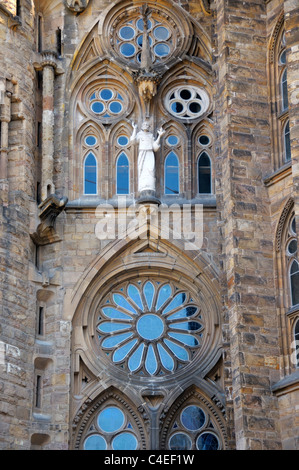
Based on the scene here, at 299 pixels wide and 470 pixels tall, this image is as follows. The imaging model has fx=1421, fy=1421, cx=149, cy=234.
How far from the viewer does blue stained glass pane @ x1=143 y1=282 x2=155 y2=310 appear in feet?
87.1

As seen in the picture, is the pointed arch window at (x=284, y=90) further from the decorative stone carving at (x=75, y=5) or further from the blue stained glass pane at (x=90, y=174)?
the decorative stone carving at (x=75, y=5)

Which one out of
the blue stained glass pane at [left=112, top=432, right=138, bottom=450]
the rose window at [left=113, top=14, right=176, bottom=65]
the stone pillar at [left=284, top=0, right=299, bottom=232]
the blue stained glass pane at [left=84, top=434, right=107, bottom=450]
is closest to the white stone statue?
→ the rose window at [left=113, top=14, right=176, bottom=65]

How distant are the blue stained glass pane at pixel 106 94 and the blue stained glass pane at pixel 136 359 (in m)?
5.11

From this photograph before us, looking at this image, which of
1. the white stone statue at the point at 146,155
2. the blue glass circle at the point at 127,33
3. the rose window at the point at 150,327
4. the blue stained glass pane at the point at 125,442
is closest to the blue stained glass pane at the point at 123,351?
the rose window at the point at 150,327

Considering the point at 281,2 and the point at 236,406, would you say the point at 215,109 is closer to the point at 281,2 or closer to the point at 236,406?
the point at 281,2

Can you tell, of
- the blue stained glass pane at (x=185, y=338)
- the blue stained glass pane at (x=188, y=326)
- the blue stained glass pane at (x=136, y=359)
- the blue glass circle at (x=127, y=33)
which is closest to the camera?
the blue stained glass pane at (x=136, y=359)

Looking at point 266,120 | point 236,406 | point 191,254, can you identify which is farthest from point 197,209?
point 236,406

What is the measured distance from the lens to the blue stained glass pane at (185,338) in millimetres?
26234

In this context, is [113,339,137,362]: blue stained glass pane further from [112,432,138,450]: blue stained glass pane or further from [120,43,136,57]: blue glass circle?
[120,43,136,57]: blue glass circle

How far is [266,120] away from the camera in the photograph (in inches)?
979

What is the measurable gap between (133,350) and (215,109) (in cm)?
465
